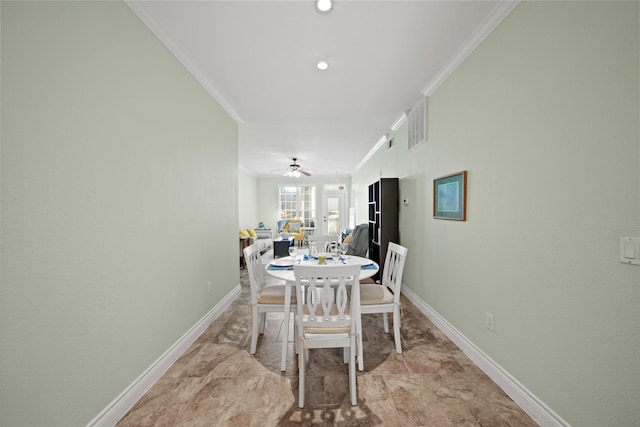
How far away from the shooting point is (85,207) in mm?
1376

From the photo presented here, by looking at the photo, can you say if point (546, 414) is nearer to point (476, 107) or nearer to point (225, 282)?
point (476, 107)

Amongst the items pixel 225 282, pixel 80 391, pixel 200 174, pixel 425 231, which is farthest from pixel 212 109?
pixel 425 231

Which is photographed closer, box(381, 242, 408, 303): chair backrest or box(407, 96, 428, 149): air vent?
box(381, 242, 408, 303): chair backrest

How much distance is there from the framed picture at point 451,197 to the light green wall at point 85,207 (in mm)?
2563

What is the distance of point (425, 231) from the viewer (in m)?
3.13

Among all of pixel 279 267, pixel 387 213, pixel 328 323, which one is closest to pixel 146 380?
pixel 279 267

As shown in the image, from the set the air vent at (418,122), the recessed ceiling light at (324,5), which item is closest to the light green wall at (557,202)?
the air vent at (418,122)

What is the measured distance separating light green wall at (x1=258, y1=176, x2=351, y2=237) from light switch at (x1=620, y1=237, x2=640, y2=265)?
29.1ft

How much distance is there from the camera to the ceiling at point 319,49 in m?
1.79

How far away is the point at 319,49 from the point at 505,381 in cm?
296

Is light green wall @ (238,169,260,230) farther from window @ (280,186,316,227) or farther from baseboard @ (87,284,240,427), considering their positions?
baseboard @ (87,284,240,427)

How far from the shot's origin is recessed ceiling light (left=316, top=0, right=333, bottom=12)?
1.70 meters

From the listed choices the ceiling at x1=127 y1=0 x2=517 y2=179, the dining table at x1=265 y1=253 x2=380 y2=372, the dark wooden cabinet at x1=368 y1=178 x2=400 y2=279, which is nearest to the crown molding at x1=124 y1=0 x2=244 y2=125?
the ceiling at x1=127 y1=0 x2=517 y2=179

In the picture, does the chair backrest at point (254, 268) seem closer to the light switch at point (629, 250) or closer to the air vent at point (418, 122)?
the light switch at point (629, 250)
